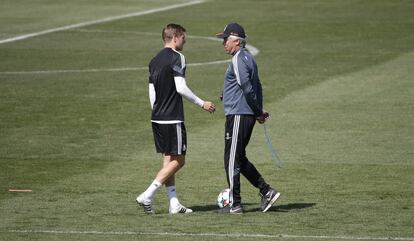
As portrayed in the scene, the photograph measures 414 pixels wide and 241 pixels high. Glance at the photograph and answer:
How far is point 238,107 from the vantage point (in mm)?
13891

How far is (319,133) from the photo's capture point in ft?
66.8

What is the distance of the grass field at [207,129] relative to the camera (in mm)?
13500

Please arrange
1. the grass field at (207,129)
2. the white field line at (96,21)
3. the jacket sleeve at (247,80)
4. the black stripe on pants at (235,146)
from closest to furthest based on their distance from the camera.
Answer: the grass field at (207,129) → the jacket sleeve at (247,80) → the black stripe on pants at (235,146) → the white field line at (96,21)

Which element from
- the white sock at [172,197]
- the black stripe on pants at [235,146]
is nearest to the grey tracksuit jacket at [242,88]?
the black stripe on pants at [235,146]

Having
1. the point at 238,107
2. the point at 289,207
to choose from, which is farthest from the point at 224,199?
the point at 238,107

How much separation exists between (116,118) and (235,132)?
27.0ft

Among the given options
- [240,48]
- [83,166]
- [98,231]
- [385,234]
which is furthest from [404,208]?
[83,166]

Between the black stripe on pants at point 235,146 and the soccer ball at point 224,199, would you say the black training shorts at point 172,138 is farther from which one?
the soccer ball at point 224,199

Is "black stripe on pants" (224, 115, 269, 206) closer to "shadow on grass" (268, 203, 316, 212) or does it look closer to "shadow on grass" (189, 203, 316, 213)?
"shadow on grass" (189, 203, 316, 213)

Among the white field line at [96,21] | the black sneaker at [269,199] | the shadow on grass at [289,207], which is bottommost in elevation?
the white field line at [96,21]

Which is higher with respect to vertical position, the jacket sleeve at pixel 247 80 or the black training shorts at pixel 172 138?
the jacket sleeve at pixel 247 80

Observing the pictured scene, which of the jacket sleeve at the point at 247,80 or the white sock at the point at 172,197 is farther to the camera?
the white sock at the point at 172,197

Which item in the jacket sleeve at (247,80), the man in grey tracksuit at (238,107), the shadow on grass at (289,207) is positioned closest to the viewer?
the jacket sleeve at (247,80)

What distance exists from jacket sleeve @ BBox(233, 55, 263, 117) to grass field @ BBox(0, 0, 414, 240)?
1.37 meters
